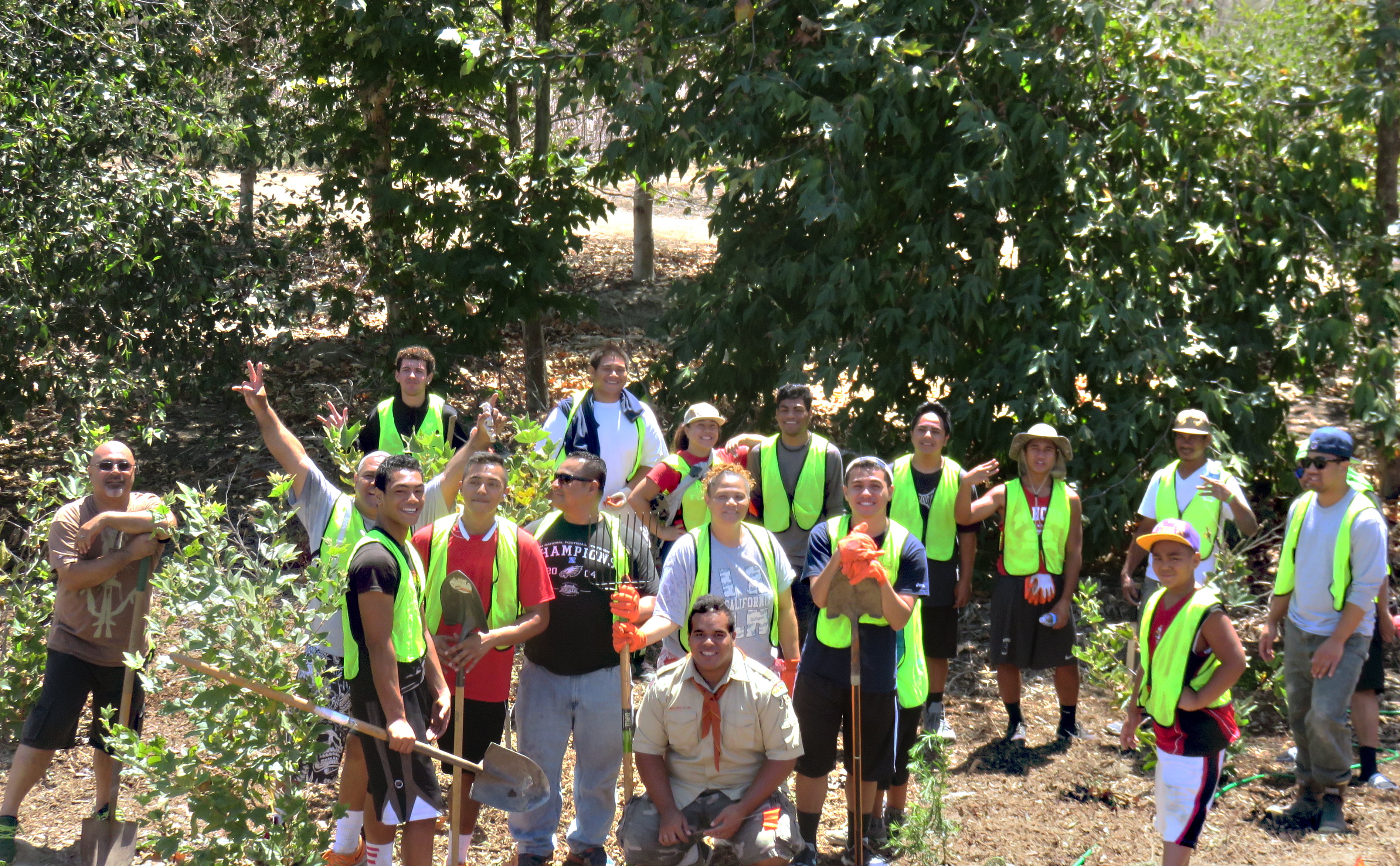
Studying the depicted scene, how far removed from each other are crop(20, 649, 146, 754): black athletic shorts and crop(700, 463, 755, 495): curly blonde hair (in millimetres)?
2624

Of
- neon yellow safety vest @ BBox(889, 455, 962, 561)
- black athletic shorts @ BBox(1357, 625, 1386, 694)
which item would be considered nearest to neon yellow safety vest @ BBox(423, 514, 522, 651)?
neon yellow safety vest @ BBox(889, 455, 962, 561)

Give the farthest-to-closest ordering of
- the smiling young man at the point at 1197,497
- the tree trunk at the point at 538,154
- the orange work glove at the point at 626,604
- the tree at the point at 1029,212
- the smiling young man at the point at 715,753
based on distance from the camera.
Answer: the tree trunk at the point at 538,154
the tree at the point at 1029,212
the smiling young man at the point at 1197,497
the orange work glove at the point at 626,604
the smiling young man at the point at 715,753

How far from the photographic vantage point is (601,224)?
897 inches

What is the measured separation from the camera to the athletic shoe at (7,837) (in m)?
5.14

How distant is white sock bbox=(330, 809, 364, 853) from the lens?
496 centimetres

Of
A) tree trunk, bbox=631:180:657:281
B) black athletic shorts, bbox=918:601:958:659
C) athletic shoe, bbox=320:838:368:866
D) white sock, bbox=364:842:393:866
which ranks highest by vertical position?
tree trunk, bbox=631:180:657:281

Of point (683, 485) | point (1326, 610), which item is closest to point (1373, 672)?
point (1326, 610)

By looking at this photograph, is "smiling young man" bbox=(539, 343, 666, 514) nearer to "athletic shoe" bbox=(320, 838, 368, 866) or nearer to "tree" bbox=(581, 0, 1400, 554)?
"tree" bbox=(581, 0, 1400, 554)

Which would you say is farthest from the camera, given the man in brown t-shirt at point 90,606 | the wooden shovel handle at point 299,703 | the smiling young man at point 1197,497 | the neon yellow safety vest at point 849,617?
the smiling young man at point 1197,497

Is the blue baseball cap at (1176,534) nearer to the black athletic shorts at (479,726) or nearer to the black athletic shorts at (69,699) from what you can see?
the black athletic shorts at (479,726)

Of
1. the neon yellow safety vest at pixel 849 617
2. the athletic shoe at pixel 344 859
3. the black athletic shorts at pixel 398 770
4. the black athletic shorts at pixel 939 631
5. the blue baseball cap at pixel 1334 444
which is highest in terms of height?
the blue baseball cap at pixel 1334 444

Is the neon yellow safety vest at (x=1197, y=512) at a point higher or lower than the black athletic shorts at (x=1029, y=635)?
higher

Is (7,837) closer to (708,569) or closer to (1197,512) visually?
(708,569)

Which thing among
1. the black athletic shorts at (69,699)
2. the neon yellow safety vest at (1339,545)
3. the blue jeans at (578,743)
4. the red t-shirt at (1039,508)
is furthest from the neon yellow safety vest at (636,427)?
the neon yellow safety vest at (1339,545)
